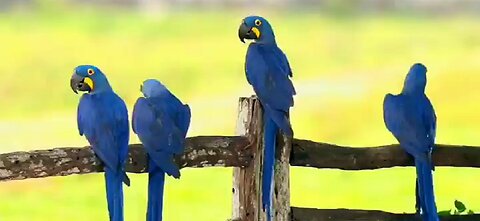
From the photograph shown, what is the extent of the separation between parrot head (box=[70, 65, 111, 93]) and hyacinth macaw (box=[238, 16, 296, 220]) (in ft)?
1.16

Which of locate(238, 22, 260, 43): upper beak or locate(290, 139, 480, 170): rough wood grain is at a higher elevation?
locate(238, 22, 260, 43): upper beak

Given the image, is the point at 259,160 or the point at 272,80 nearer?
the point at 272,80

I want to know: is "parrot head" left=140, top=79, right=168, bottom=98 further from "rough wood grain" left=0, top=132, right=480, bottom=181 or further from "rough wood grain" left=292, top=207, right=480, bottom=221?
"rough wood grain" left=292, top=207, right=480, bottom=221

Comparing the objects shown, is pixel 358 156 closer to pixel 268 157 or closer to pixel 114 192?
pixel 268 157

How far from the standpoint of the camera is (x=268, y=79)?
6.73 feet

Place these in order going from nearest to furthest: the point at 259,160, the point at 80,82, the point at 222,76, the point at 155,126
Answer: the point at 80,82
the point at 155,126
the point at 259,160
the point at 222,76

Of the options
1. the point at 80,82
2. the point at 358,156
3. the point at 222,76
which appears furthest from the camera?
the point at 222,76

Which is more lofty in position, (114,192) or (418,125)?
(418,125)

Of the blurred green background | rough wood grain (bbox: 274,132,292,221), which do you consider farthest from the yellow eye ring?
the blurred green background

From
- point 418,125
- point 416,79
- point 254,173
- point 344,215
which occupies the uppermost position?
point 416,79

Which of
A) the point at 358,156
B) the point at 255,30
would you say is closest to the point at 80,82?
the point at 255,30

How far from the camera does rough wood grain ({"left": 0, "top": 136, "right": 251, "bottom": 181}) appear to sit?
184cm

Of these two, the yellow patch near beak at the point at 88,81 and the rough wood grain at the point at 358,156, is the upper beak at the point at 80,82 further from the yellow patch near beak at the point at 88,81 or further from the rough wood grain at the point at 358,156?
the rough wood grain at the point at 358,156

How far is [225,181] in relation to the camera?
2.58 m
